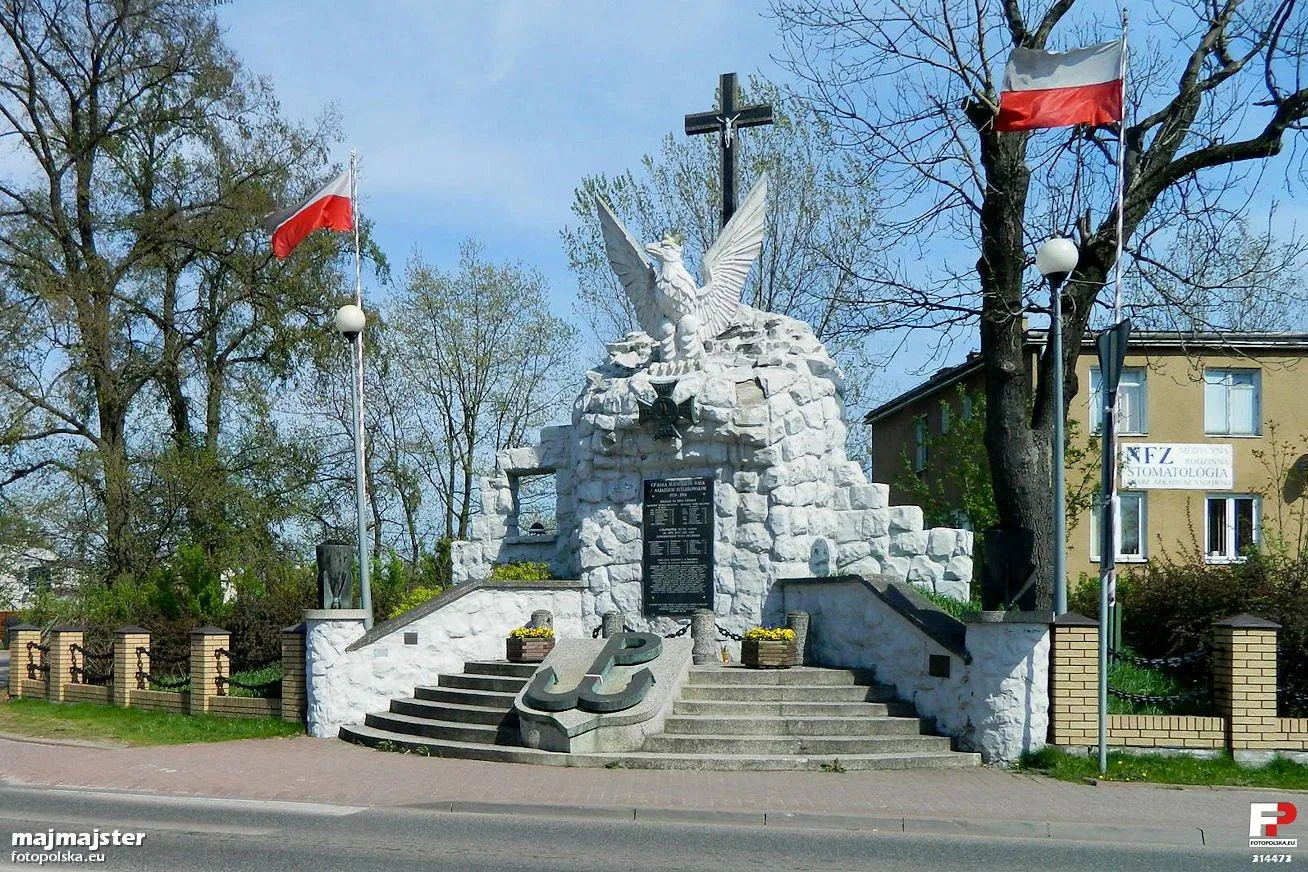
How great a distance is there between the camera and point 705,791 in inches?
461

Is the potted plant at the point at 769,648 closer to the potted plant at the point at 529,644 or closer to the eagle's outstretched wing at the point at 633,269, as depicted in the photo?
the potted plant at the point at 529,644

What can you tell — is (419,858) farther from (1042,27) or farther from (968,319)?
(1042,27)

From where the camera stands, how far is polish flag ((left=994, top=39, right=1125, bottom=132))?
14219 mm

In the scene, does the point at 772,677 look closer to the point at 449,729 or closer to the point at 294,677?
the point at 449,729

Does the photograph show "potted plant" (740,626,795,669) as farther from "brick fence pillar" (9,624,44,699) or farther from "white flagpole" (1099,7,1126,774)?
"brick fence pillar" (9,624,44,699)

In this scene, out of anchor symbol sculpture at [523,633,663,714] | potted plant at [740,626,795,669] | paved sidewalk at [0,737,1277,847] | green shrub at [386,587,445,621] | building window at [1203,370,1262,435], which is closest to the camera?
paved sidewalk at [0,737,1277,847]

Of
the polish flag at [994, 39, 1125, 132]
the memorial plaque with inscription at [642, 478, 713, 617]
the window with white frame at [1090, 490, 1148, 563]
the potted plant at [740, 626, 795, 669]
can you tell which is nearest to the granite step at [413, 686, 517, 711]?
the potted plant at [740, 626, 795, 669]

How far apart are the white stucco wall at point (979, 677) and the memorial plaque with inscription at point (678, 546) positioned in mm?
2856

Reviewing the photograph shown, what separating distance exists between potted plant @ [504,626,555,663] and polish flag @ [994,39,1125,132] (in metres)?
8.23

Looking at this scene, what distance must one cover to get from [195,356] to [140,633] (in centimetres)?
946

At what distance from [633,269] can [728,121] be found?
283 centimetres

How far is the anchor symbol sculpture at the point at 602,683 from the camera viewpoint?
13.7 meters

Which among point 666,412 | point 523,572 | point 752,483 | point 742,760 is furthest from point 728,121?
point 742,760

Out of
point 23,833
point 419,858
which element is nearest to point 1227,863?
point 419,858
